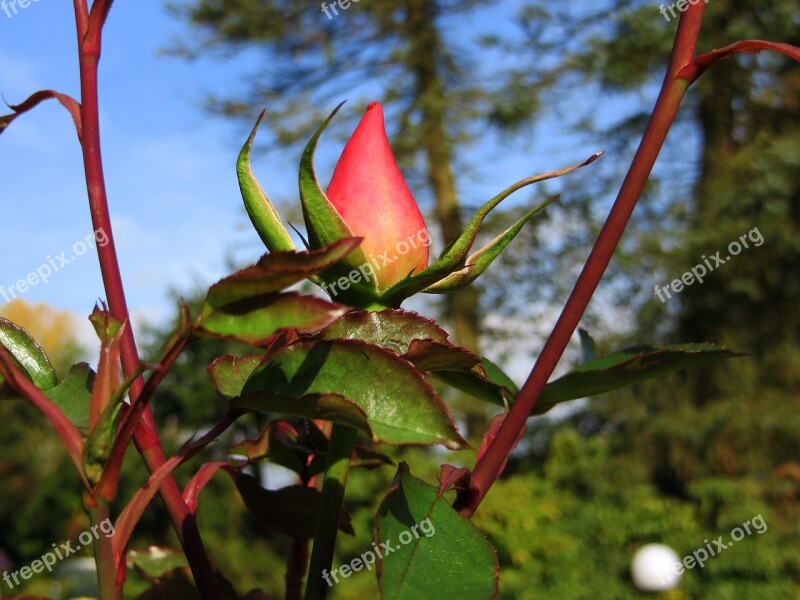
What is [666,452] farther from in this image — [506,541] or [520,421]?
[520,421]

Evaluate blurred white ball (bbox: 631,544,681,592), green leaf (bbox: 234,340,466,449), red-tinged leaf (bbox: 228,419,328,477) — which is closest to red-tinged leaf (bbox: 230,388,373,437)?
green leaf (bbox: 234,340,466,449)

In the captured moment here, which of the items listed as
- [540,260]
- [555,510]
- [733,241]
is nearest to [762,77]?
[733,241]

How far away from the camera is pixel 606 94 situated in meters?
4.60

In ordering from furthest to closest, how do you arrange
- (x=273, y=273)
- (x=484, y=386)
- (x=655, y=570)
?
(x=655, y=570), (x=484, y=386), (x=273, y=273)

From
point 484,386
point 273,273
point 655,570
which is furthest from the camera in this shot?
point 655,570

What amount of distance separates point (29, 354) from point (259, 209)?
80 millimetres

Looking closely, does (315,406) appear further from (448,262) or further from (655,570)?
(655,570)

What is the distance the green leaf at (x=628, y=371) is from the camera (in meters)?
0.23

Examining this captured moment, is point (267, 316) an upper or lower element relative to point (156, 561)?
upper

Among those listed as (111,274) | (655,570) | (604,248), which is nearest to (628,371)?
(604,248)

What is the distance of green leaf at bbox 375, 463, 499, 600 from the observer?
0.59 ft

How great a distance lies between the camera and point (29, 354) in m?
0.23

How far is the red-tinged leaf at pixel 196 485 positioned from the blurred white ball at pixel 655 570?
2655mm

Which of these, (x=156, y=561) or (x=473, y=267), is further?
(x=156, y=561)
